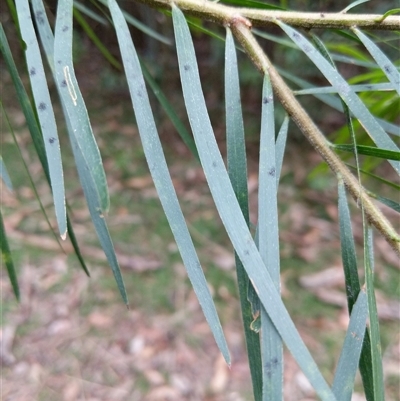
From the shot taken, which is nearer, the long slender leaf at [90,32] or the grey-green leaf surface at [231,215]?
the grey-green leaf surface at [231,215]

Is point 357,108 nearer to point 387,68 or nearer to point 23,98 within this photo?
point 387,68

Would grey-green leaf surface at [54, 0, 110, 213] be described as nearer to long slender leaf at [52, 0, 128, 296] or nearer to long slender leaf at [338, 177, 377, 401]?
long slender leaf at [52, 0, 128, 296]

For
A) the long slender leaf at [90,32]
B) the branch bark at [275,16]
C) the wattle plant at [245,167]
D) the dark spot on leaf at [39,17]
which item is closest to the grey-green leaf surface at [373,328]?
the wattle plant at [245,167]

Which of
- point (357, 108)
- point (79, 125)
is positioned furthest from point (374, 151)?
point (79, 125)

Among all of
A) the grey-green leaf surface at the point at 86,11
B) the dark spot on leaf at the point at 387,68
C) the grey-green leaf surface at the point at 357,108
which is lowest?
the grey-green leaf surface at the point at 357,108

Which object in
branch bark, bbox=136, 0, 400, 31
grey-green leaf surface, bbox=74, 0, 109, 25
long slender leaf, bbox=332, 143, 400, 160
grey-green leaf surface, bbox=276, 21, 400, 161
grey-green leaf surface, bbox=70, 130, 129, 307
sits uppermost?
grey-green leaf surface, bbox=74, 0, 109, 25

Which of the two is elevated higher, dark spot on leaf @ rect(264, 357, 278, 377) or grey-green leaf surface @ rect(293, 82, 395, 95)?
grey-green leaf surface @ rect(293, 82, 395, 95)

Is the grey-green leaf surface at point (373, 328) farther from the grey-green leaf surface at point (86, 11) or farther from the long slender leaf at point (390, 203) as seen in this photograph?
the grey-green leaf surface at point (86, 11)

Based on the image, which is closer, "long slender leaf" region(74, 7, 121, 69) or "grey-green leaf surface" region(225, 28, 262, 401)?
"grey-green leaf surface" region(225, 28, 262, 401)

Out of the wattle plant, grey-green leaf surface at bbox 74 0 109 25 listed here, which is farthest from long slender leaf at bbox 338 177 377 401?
grey-green leaf surface at bbox 74 0 109 25
